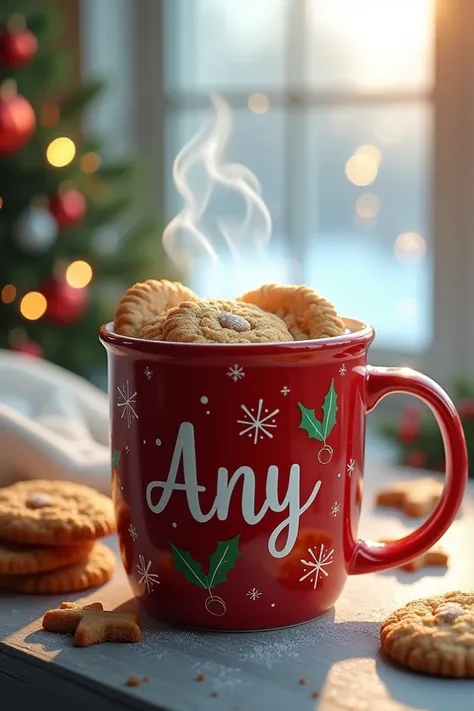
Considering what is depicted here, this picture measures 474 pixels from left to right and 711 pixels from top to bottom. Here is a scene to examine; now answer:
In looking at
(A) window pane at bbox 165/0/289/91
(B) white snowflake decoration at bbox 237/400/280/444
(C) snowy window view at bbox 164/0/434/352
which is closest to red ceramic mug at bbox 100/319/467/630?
(B) white snowflake decoration at bbox 237/400/280/444

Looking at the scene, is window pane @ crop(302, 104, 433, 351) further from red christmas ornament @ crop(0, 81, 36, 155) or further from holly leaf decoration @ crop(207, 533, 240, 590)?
holly leaf decoration @ crop(207, 533, 240, 590)

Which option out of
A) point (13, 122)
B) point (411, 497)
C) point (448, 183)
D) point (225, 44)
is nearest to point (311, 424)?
point (411, 497)

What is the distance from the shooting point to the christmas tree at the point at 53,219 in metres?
1.87

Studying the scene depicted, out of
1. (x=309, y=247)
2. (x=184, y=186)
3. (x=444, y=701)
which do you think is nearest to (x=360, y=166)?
(x=309, y=247)

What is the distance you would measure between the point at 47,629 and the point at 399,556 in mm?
230

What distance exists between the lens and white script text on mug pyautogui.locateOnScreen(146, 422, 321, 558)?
1.97 ft

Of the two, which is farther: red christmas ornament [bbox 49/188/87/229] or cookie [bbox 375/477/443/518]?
red christmas ornament [bbox 49/188/87/229]

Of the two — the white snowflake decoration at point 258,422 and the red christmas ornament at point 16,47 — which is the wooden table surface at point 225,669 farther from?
Result: the red christmas ornament at point 16,47

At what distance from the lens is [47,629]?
2.07 feet

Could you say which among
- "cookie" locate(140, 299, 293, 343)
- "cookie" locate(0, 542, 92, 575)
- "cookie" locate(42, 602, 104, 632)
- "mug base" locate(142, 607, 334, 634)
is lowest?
"mug base" locate(142, 607, 334, 634)

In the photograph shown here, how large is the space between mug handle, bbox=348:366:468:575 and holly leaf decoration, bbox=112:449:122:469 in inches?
6.4

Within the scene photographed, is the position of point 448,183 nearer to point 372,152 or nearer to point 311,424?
point 372,152

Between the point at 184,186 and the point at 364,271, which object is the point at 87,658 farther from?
the point at 364,271

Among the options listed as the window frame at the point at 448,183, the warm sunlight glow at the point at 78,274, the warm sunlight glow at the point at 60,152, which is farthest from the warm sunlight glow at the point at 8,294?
the window frame at the point at 448,183
